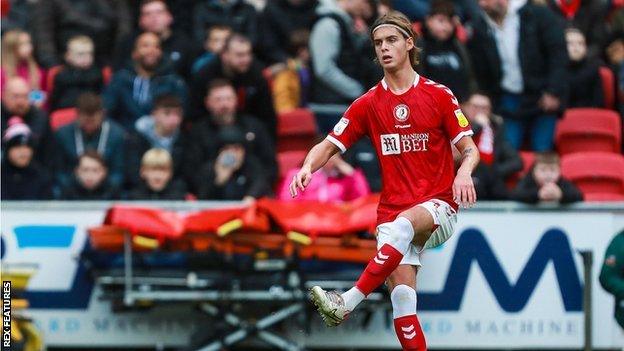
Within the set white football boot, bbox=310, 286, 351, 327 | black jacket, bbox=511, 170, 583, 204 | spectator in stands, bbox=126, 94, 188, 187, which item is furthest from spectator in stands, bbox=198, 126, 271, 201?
white football boot, bbox=310, 286, 351, 327

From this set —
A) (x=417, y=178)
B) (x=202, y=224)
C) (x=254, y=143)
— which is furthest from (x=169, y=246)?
(x=417, y=178)

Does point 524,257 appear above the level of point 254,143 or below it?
below

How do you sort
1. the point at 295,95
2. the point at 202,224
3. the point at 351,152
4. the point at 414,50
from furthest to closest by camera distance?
the point at 295,95, the point at 351,152, the point at 202,224, the point at 414,50

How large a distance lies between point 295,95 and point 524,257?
3.14 meters

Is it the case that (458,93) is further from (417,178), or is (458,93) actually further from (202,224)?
(417,178)

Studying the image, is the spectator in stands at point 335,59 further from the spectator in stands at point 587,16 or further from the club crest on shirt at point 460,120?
the club crest on shirt at point 460,120

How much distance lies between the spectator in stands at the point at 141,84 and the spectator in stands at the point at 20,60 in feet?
3.10

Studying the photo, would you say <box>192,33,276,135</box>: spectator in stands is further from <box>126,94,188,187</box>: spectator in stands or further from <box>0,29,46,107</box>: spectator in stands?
<box>0,29,46,107</box>: spectator in stands

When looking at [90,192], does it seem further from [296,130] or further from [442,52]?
[442,52]

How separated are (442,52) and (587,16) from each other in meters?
2.43

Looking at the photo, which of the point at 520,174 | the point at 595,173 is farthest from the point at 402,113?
the point at 595,173

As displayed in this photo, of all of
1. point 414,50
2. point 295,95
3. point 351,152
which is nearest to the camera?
point 414,50

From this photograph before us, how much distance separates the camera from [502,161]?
16219mm

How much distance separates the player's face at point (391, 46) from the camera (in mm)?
10922
